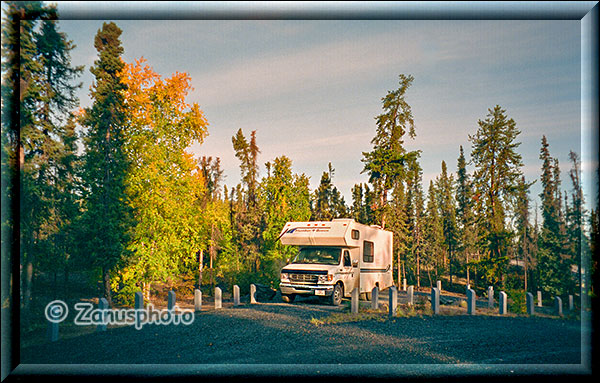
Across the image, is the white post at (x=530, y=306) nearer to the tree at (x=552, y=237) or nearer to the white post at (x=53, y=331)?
the tree at (x=552, y=237)

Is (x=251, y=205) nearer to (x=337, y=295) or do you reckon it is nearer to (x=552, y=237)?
(x=337, y=295)

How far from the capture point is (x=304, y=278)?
1462 centimetres

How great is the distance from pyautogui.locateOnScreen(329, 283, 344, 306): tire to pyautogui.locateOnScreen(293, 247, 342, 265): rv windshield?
95cm

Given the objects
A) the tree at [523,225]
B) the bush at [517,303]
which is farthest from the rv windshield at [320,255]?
the tree at [523,225]

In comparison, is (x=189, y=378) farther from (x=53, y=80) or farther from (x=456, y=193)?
(x=456, y=193)

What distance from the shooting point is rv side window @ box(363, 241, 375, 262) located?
54.3ft

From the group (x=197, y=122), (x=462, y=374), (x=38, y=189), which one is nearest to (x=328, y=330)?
(x=462, y=374)

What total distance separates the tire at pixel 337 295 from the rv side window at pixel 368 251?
7.43 feet

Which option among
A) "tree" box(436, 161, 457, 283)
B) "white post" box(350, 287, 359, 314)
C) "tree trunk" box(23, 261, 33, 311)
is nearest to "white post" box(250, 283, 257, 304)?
"white post" box(350, 287, 359, 314)

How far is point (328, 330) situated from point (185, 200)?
11.1 m

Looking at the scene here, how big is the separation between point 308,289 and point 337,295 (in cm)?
115

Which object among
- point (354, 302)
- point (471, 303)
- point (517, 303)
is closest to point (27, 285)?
point (354, 302)

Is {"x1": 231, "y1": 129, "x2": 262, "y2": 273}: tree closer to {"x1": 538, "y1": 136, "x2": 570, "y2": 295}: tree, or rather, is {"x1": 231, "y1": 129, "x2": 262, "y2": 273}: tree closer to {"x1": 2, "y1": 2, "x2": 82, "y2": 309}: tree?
{"x1": 2, "y1": 2, "x2": 82, "y2": 309}: tree

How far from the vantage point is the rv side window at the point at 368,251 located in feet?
54.3
